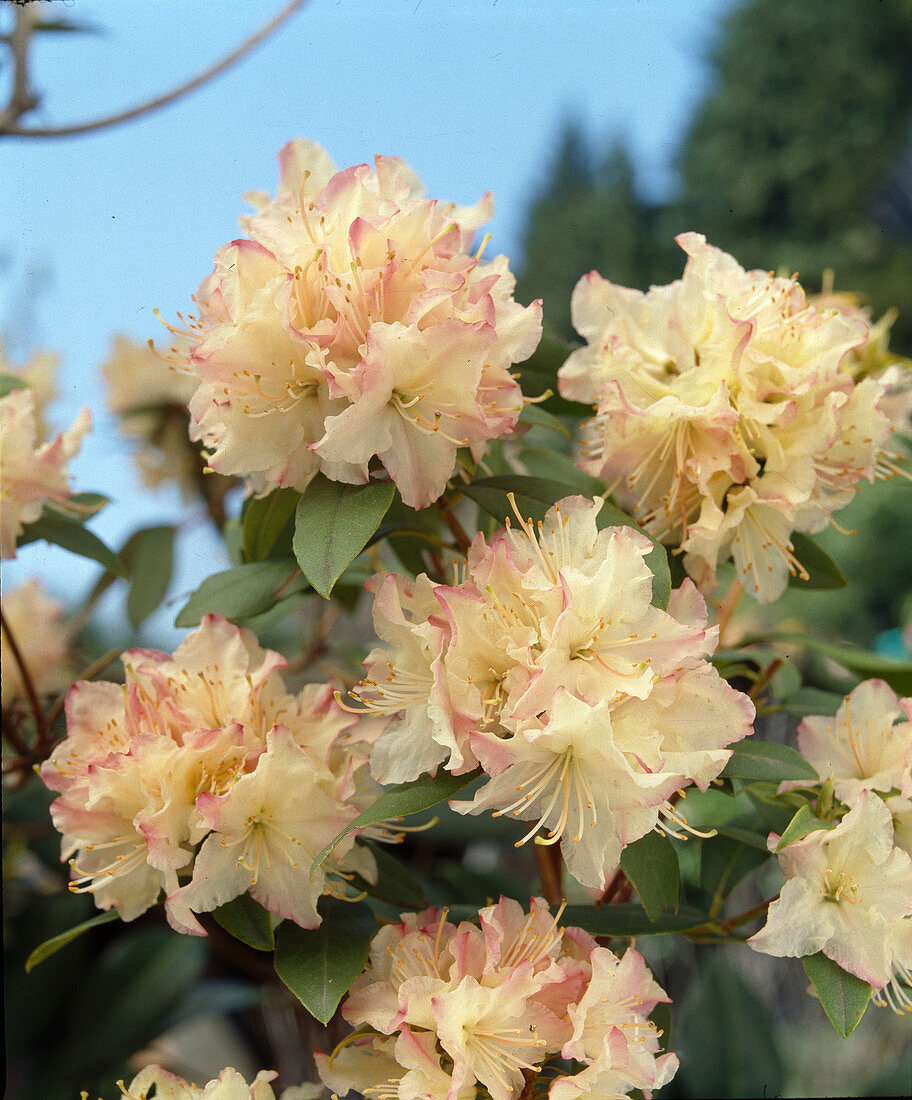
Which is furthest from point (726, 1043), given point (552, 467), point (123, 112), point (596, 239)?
point (596, 239)

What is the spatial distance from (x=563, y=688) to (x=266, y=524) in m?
0.24

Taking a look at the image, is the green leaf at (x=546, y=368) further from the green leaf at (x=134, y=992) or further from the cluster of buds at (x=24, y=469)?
the green leaf at (x=134, y=992)

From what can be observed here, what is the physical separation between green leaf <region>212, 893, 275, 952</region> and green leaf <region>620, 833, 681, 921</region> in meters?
0.18

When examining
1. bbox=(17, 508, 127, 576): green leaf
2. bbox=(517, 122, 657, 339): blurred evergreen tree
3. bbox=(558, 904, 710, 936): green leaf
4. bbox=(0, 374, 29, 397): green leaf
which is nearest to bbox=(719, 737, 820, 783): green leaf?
bbox=(558, 904, 710, 936): green leaf

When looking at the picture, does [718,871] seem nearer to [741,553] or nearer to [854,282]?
[741,553]

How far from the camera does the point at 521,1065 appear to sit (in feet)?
1.41

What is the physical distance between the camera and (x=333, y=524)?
1.49 feet

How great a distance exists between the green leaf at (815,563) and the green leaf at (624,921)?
20cm

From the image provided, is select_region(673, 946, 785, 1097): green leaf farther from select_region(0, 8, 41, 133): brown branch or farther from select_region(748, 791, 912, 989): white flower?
select_region(0, 8, 41, 133): brown branch

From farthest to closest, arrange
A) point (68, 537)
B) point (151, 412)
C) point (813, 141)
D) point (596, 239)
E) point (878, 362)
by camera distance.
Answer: point (596, 239)
point (813, 141)
point (151, 412)
point (878, 362)
point (68, 537)

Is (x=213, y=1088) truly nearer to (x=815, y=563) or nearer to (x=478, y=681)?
(x=478, y=681)

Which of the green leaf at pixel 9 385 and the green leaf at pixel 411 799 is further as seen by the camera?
the green leaf at pixel 9 385

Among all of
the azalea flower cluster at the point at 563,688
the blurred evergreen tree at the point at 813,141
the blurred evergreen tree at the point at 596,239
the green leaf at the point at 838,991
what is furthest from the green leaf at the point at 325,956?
the blurred evergreen tree at the point at 813,141

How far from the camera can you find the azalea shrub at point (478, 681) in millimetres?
427
